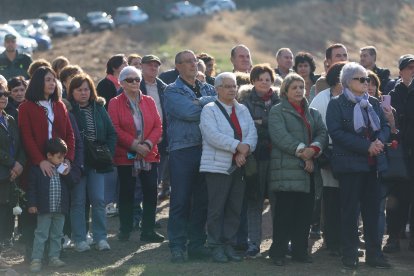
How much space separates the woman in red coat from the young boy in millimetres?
81

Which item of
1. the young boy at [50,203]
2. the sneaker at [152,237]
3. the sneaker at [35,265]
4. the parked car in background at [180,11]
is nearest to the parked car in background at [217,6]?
the parked car in background at [180,11]

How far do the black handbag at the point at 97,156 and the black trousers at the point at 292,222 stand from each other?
210 centimetres

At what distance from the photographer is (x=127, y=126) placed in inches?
442

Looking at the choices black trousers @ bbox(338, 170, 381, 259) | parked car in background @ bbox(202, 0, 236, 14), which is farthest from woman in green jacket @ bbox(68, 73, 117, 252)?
parked car in background @ bbox(202, 0, 236, 14)

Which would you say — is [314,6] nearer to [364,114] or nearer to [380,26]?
[380,26]

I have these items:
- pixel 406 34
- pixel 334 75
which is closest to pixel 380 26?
pixel 406 34

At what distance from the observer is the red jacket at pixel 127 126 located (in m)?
11.2

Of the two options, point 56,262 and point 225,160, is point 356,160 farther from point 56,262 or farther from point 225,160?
point 56,262

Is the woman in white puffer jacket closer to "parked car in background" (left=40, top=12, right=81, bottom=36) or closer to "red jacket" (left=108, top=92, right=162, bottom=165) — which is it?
"red jacket" (left=108, top=92, right=162, bottom=165)

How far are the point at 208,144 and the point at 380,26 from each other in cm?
5780

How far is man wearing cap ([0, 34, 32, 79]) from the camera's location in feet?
49.8

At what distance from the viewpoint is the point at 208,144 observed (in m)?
10.0

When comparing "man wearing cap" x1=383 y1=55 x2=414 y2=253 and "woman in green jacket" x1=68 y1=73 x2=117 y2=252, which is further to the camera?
"man wearing cap" x1=383 y1=55 x2=414 y2=253

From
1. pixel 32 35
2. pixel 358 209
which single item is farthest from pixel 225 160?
pixel 32 35
